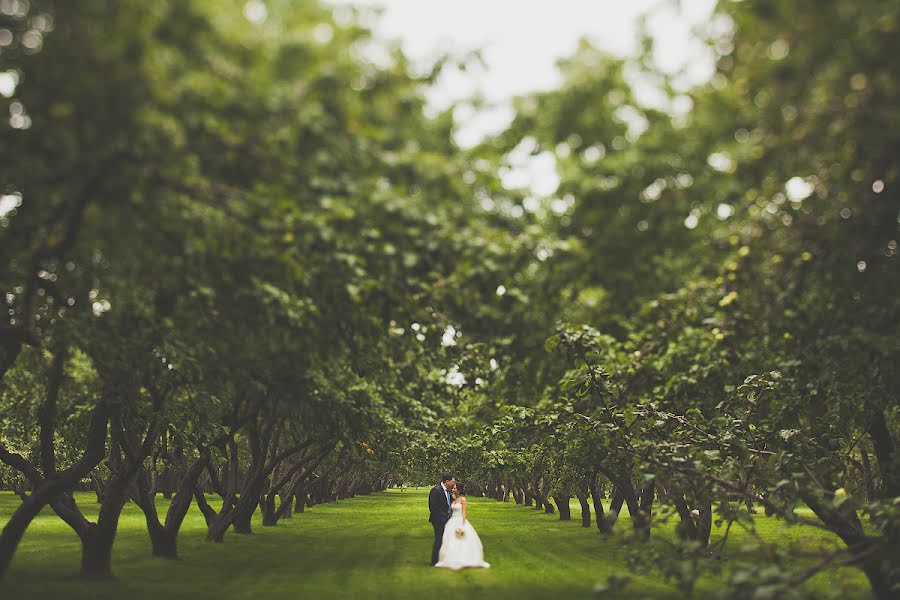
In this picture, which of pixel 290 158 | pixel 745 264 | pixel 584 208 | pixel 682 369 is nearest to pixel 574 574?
pixel 682 369

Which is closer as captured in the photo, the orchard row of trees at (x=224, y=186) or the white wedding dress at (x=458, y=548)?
the orchard row of trees at (x=224, y=186)

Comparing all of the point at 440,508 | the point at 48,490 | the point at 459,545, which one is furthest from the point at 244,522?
the point at 48,490

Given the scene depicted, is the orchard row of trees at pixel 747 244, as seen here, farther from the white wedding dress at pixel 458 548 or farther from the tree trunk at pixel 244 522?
the tree trunk at pixel 244 522

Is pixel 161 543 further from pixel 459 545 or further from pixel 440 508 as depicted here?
pixel 459 545

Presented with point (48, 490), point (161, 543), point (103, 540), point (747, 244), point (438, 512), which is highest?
point (747, 244)

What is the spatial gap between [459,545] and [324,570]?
3.69 m

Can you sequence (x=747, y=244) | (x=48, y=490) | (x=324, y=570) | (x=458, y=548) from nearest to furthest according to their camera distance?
(x=747, y=244)
(x=48, y=490)
(x=324, y=570)
(x=458, y=548)

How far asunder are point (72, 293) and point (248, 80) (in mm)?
6496

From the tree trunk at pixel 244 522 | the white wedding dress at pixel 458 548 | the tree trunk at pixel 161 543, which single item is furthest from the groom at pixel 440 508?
the tree trunk at pixel 244 522

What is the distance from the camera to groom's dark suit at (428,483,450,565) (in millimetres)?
21203

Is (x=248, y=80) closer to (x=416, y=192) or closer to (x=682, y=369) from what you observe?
(x=416, y=192)

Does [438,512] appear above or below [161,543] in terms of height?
above

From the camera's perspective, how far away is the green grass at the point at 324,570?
15.0m

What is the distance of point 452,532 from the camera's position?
20781 mm
